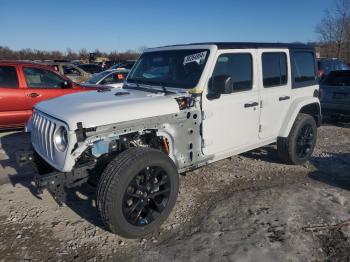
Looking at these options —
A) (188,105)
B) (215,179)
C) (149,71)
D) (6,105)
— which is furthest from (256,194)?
(6,105)

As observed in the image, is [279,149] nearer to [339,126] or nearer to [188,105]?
[188,105]

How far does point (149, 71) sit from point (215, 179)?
75.9 inches

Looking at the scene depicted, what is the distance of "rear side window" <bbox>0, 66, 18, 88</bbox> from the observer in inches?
292

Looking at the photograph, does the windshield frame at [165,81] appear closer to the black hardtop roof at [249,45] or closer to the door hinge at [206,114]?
the black hardtop roof at [249,45]

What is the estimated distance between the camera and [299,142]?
5.80 metres

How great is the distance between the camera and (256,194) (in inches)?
187

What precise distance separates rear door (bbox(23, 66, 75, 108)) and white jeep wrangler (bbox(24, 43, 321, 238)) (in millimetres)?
3405

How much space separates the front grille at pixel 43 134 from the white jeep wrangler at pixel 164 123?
0.01m

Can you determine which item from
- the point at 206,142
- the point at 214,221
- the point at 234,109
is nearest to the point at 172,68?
the point at 234,109

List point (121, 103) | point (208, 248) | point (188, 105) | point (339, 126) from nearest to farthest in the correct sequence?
point (208, 248)
point (121, 103)
point (188, 105)
point (339, 126)

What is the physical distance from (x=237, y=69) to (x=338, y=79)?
6076 mm

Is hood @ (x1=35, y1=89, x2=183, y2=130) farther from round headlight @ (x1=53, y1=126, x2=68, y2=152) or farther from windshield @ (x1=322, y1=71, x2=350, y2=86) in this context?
windshield @ (x1=322, y1=71, x2=350, y2=86)

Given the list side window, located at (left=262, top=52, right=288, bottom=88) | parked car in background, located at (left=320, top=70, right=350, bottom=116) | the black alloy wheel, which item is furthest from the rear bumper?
the black alloy wheel

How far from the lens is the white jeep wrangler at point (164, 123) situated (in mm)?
3346
